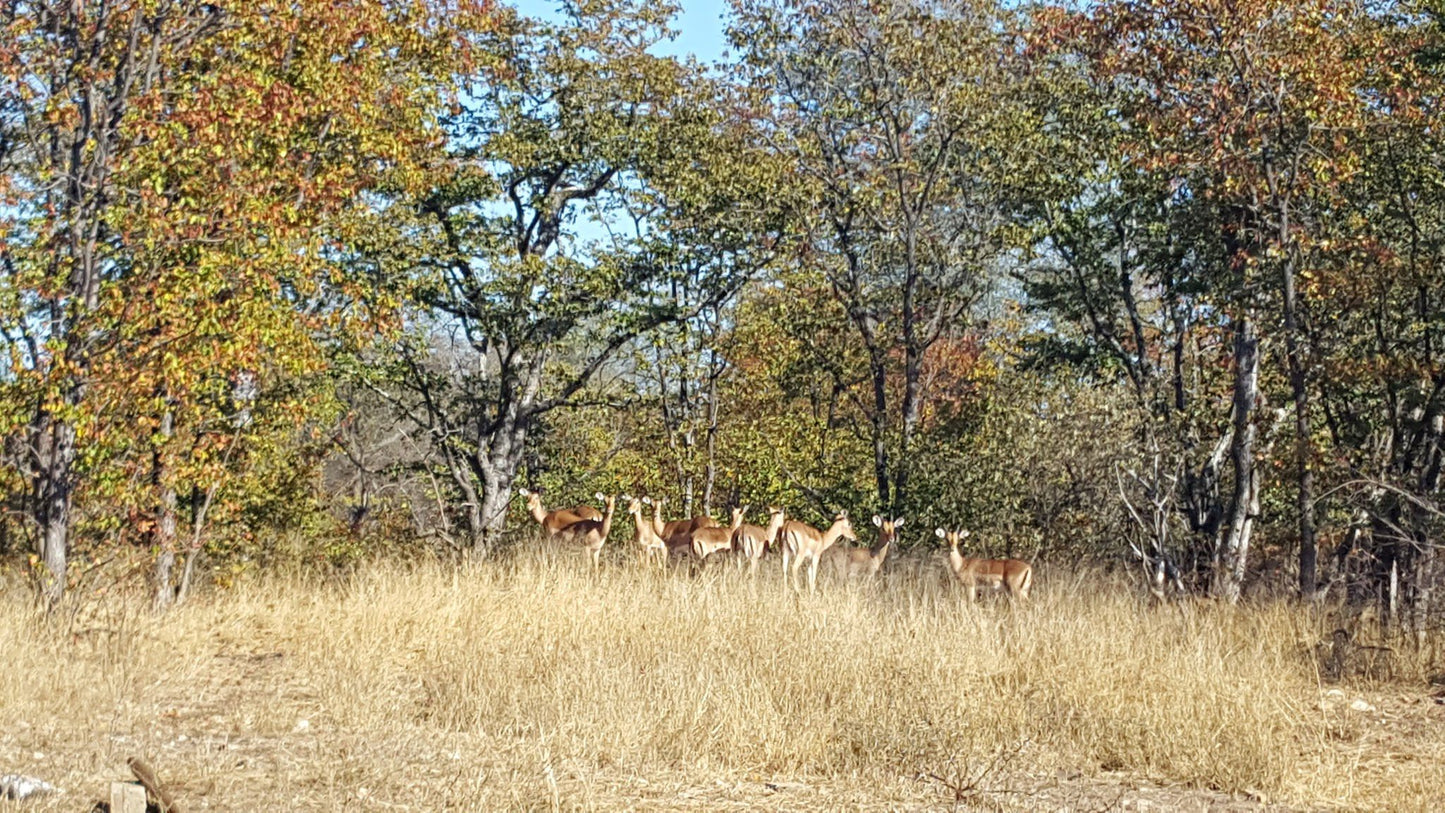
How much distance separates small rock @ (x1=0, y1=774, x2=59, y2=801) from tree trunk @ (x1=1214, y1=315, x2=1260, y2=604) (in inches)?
439

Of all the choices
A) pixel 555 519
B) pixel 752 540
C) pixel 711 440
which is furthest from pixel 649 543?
pixel 711 440

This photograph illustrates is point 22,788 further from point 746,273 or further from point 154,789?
point 746,273

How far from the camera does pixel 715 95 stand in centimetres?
2217

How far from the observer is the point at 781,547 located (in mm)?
17391

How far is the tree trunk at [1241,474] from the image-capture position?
50.8 feet

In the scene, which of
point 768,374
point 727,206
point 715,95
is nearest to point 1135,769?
point 727,206

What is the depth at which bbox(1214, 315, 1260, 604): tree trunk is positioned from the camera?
50.8ft

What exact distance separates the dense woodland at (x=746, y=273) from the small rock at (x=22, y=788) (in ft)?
15.2

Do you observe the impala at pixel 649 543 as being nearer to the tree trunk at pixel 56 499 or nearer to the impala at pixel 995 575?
the impala at pixel 995 575

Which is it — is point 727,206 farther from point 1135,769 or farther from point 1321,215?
point 1135,769

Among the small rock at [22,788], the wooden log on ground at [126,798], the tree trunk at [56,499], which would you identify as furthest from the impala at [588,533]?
the wooden log on ground at [126,798]

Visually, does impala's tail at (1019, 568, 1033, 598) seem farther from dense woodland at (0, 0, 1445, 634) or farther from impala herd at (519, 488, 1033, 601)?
dense woodland at (0, 0, 1445, 634)

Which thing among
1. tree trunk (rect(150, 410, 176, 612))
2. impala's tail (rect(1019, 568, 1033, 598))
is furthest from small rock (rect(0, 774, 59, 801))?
impala's tail (rect(1019, 568, 1033, 598))

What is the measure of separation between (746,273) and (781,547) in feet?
19.6
